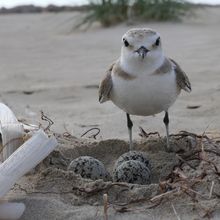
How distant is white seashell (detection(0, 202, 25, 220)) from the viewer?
313 centimetres

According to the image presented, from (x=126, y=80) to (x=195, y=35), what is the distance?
7139 millimetres

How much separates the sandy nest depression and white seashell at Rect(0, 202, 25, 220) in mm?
120

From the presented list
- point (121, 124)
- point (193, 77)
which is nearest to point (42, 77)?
point (193, 77)

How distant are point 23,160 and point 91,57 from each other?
654 centimetres

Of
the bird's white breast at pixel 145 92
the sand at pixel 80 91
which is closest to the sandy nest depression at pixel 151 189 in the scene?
the sand at pixel 80 91

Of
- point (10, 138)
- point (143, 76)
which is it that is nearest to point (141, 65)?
point (143, 76)

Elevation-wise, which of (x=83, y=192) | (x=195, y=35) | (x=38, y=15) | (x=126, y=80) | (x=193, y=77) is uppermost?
(x=126, y=80)

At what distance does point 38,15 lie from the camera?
1575cm

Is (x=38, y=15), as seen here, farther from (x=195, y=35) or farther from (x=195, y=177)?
(x=195, y=177)

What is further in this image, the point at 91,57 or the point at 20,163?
the point at 91,57

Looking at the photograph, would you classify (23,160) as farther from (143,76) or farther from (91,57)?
(91,57)

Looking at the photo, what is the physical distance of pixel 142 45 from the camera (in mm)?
3930

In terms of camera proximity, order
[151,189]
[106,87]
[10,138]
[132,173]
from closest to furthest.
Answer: [151,189], [132,173], [10,138], [106,87]

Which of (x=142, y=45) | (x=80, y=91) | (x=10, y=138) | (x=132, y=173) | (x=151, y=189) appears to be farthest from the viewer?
(x=80, y=91)
